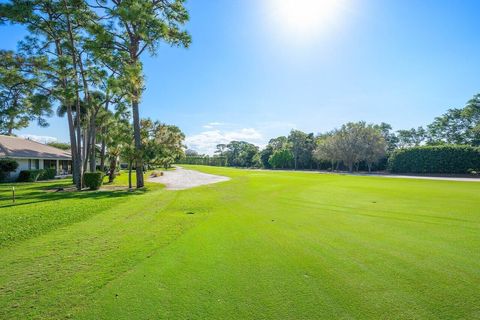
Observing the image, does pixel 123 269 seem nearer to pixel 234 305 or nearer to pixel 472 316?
pixel 234 305

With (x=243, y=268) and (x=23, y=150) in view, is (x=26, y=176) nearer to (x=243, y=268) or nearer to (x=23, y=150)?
(x=23, y=150)

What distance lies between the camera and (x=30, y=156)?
88.7ft

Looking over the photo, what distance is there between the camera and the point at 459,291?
11.5 ft

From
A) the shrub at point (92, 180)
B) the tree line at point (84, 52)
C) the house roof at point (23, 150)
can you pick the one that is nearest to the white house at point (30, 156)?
the house roof at point (23, 150)

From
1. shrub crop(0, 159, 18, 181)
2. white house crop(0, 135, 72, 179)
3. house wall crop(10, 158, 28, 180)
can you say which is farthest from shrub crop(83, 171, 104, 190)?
house wall crop(10, 158, 28, 180)

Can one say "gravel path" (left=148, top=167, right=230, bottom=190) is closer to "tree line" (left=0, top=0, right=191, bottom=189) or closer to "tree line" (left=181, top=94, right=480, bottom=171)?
"tree line" (left=0, top=0, right=191, bottom=189)

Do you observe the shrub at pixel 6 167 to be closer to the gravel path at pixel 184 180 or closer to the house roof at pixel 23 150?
the house roof at pixel 23 150

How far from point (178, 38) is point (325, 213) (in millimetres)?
18462

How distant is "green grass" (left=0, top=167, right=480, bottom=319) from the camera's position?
3.19m

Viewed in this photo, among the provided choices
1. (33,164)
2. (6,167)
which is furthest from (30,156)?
(6,167)

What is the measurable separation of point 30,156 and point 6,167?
2.78 m

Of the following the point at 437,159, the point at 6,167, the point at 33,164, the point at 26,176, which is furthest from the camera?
the point at 437,159

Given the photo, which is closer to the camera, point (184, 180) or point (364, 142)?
point (184, 180)

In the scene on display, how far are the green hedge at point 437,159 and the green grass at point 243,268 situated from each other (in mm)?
36605
